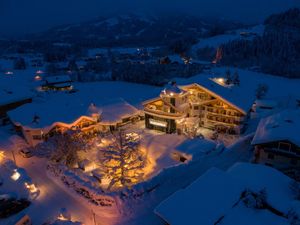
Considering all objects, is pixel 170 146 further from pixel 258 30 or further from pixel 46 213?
pixel 258 30

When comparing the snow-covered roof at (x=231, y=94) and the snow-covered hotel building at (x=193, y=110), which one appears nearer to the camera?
the snow-covered roof at (x=231, y=94)

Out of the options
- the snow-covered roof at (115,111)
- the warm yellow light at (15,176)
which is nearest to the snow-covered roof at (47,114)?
the snow-covered roof at (115,111)

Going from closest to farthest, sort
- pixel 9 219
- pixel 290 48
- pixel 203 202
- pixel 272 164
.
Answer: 1. pixel 203 202
2. pixel 9 219
3. pixel 272 164
4. pixel 290 48

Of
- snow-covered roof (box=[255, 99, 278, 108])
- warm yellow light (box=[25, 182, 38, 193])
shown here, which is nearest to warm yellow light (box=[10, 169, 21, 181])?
warm yellow light (box=[25, 182, 38, 193])

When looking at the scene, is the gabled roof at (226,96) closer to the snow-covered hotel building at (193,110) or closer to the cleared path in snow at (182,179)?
the snow-covered hotel building at (193,110)

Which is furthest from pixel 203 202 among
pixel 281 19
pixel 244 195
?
pixel 281 19
